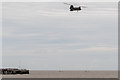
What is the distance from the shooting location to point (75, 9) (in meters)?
130
